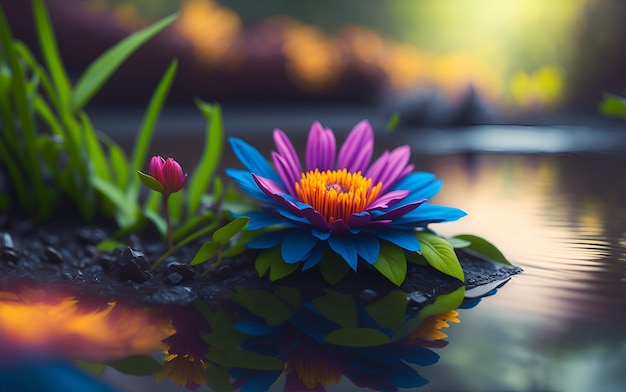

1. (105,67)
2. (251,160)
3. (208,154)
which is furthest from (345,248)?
(105,67)

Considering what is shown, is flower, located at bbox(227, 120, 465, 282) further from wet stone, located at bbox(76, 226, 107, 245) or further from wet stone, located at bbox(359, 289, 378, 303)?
wet stone, located at bbox(76, 226, 107, 245)

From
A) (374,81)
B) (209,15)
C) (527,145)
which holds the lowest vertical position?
(527,145)

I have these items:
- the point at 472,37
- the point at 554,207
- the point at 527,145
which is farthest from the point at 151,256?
the point at 472,37

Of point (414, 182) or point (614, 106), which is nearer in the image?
point (414, 182)

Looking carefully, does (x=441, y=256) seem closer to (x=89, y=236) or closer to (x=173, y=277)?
(x=173, y=277)

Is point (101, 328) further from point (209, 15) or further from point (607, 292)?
point (209, 15)

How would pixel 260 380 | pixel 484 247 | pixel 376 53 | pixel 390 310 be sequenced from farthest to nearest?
pixel 376 53 < pixel 484 247 < pixel 390 310 < pixel 260 380
